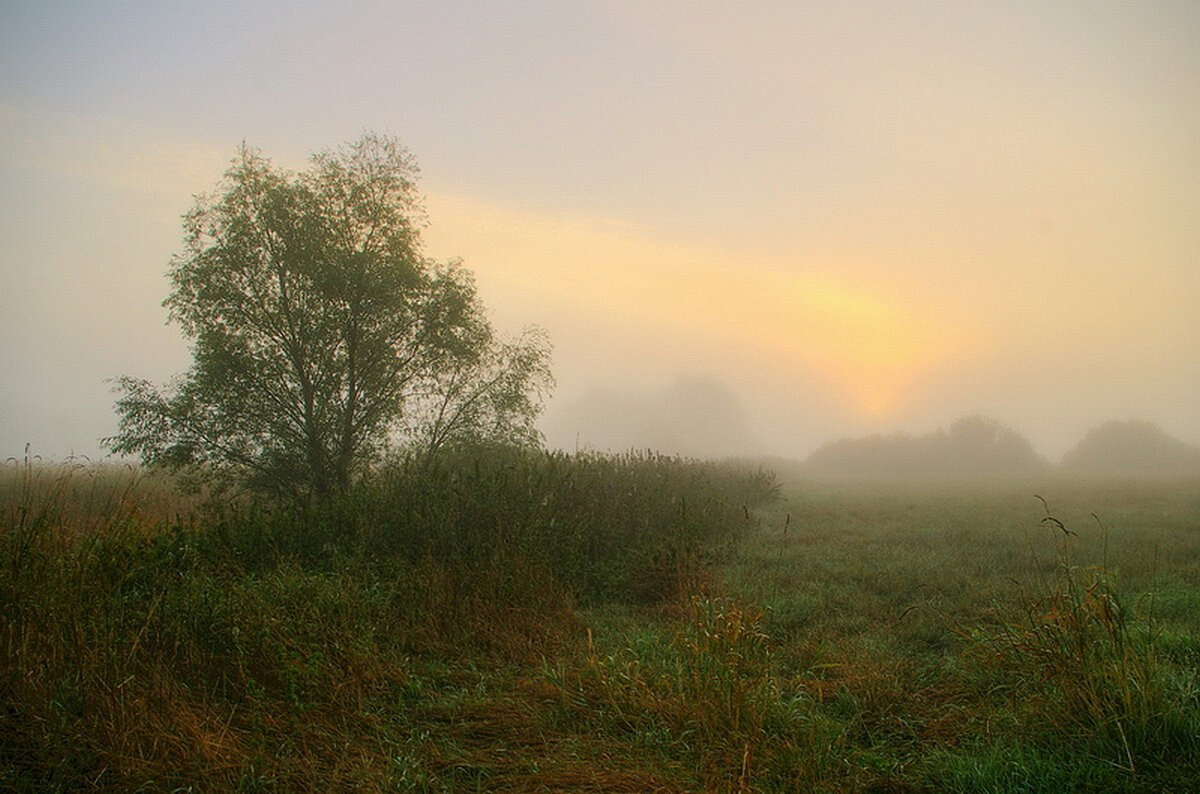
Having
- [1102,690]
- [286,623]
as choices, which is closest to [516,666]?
[286,623]

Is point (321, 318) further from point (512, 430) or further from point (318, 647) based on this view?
point (318, 647)

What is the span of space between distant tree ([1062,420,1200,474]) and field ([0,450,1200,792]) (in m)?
62.4

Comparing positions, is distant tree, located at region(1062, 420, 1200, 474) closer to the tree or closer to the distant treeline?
the distant treeline

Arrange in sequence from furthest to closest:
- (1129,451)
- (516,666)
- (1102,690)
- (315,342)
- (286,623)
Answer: (1129,451) < (315,342) < (516,666) < (286,623) < (1102,690)

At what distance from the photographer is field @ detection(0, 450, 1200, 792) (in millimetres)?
3576

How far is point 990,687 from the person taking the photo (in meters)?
4.75

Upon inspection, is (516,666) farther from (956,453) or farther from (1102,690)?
(956,453)

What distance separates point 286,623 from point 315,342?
38.8 ft

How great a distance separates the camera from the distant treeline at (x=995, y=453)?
55.6 metres

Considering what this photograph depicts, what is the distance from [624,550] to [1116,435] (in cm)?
7003

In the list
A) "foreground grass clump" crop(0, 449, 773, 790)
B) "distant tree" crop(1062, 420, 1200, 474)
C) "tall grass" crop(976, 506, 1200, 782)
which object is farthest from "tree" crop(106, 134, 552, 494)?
"distant tree" crop(1062, 420, 1200, 474)

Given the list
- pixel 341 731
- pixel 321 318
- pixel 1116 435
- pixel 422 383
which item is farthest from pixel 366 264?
pixel 1116 435

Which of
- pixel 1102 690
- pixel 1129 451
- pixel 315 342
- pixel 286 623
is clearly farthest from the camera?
pixel 1129 451

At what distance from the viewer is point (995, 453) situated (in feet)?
211
